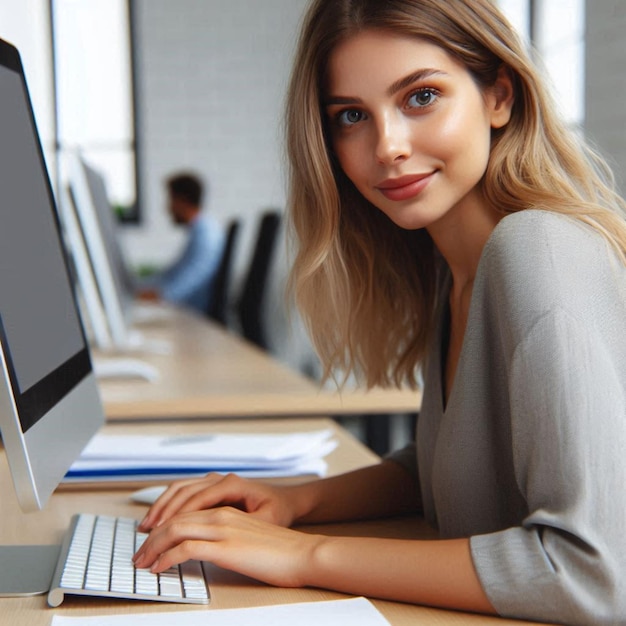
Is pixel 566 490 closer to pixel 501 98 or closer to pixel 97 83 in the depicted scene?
pixel 501 98

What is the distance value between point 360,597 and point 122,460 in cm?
55

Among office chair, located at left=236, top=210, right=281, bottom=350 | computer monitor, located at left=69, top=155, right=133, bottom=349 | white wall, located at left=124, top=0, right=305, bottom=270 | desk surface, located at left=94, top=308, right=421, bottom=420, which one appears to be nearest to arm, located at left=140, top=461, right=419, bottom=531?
desk surface, located at left=94, top=308, right=421, bottom=420

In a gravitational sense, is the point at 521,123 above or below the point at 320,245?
above

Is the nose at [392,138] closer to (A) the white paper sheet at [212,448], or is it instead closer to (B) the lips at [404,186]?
(B) the lips at [404,186]

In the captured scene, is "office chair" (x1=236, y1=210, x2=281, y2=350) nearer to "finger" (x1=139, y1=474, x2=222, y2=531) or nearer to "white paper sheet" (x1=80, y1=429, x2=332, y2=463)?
"white paper sheet" (x1=80, y1=429, x2=332, y2=463)

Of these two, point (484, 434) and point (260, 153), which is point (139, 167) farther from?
point (484, 434)

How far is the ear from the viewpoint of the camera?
100 centimetres

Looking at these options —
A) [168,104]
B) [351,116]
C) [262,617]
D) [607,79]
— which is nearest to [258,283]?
[607,79]

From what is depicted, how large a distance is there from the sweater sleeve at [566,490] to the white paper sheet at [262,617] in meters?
0.10

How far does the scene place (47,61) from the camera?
6.04m

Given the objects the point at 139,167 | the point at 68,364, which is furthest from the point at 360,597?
the point at 139,167

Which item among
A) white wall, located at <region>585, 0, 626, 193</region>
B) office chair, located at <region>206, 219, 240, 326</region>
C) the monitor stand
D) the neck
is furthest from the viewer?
office chair, located at <region>206, 219, 240, 326</region>

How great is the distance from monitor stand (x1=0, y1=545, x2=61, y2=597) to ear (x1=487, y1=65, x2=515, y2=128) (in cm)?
60

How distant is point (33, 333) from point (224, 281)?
4.40 meters
